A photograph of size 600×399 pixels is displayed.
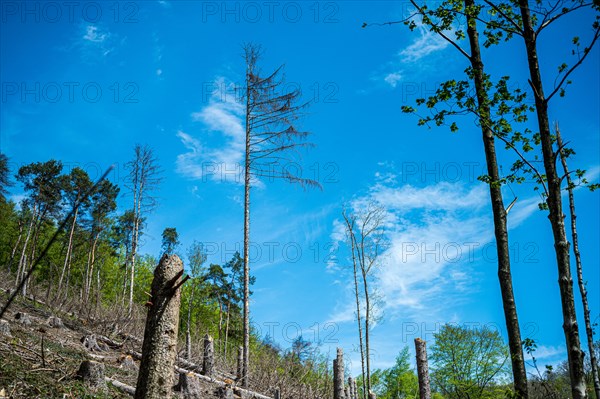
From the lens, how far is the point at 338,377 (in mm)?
13094

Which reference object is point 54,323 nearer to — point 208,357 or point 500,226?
point 208,357

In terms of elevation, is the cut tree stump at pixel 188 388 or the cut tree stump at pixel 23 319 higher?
the cut tree stump at pixel 23 319

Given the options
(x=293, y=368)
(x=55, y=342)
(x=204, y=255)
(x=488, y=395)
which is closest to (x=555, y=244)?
(x=55, y=342)

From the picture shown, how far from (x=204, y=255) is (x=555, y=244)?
27.2m

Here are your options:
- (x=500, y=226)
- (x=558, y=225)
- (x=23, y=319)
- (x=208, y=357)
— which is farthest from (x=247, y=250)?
(x=558, y=225)

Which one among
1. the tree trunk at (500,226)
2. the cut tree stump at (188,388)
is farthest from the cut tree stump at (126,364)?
the tree trunk at (500,226)

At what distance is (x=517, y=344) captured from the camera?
218 inches

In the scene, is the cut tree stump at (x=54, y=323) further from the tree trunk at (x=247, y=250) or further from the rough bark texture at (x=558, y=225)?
the rough bark texture at (x=558, y=225)

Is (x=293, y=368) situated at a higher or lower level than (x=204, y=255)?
lower

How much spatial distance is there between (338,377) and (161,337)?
10974 millimetres

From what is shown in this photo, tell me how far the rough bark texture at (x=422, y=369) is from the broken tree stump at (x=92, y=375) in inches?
355

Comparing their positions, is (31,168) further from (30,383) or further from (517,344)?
(517,344)

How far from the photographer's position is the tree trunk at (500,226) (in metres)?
5.45

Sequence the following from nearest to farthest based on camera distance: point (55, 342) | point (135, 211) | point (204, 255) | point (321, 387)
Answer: point (55, 342) → point (321, 387) → point (135, 211) → point (204, 255)
